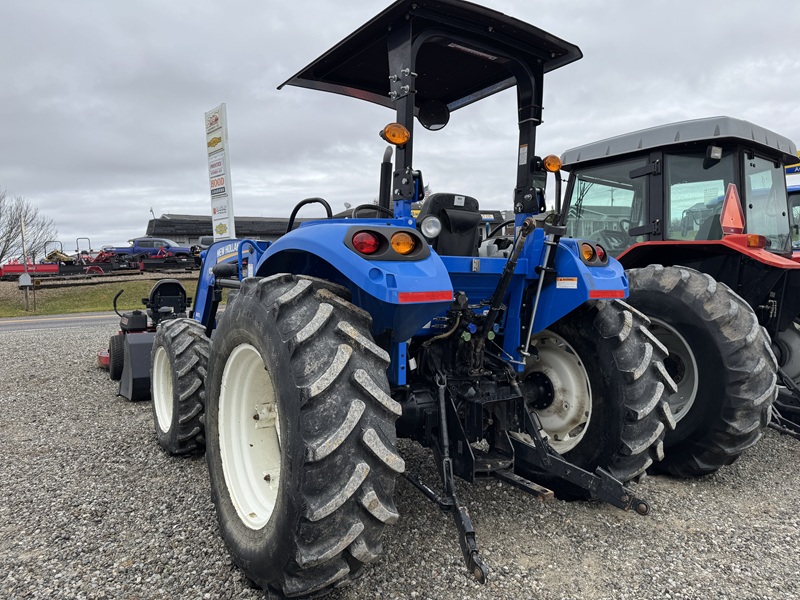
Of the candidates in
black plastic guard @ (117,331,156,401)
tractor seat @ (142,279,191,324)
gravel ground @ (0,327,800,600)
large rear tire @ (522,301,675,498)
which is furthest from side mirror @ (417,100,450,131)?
tractor seat @ (142,279,191,324)

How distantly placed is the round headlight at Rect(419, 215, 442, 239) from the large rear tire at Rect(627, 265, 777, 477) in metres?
2.03

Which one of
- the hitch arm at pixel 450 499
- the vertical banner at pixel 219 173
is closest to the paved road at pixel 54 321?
the vertical banner at pixel 219 173

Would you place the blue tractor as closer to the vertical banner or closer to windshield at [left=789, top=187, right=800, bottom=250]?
the vertical banner

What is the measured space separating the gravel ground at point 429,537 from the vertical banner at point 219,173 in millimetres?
3517

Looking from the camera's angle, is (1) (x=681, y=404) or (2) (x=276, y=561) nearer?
(2) (x=276, y=561)

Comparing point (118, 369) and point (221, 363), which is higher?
point (221, 363)

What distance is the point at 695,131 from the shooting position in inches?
172

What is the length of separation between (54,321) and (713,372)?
15912 millimetres

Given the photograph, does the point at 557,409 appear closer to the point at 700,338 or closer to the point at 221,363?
the point at 700,338

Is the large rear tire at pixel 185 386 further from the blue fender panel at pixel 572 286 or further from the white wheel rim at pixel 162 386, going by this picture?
the blue fender panel at pixel 572 286

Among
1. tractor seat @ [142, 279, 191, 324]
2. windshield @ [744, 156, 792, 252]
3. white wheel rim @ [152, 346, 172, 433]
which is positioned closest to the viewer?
white wheel rim @ [152, 346, 172, 433]

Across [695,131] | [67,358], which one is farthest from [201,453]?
[67,358]

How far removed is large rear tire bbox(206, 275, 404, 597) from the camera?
196 cm

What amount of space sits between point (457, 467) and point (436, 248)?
3.65 ft
